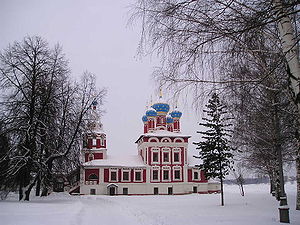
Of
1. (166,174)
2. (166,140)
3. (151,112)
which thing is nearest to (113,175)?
(166,174)

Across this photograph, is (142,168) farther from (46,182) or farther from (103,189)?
(46,182)

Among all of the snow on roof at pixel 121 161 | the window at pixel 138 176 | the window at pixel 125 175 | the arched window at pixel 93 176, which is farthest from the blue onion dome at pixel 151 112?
the arched window at pixel 93 176

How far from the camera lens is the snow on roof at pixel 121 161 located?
146ft

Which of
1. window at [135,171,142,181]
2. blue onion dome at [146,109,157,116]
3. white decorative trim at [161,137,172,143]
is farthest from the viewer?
blue onion dome at [146,109,157,116]

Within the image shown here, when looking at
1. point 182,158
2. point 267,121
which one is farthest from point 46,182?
point 182,158

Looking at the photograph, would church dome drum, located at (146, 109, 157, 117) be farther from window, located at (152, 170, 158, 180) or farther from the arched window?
the arched window

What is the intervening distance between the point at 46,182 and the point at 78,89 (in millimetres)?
7831

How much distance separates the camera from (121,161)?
1822 inches

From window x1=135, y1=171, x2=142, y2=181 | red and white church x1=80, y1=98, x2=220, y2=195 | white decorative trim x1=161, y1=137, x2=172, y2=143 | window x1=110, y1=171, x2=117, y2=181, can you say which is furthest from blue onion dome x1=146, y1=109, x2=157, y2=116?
window x1=110, y1=171, x2=117, y2=181

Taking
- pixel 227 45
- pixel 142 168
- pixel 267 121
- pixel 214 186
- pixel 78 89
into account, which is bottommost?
pixel 214 186

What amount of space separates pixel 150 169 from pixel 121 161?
4476 millimetres

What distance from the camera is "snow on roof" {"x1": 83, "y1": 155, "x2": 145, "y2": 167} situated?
44.4 metres

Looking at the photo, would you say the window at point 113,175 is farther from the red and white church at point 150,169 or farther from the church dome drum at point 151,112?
the church dome drum at point 151,112

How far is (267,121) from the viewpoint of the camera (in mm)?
12750
